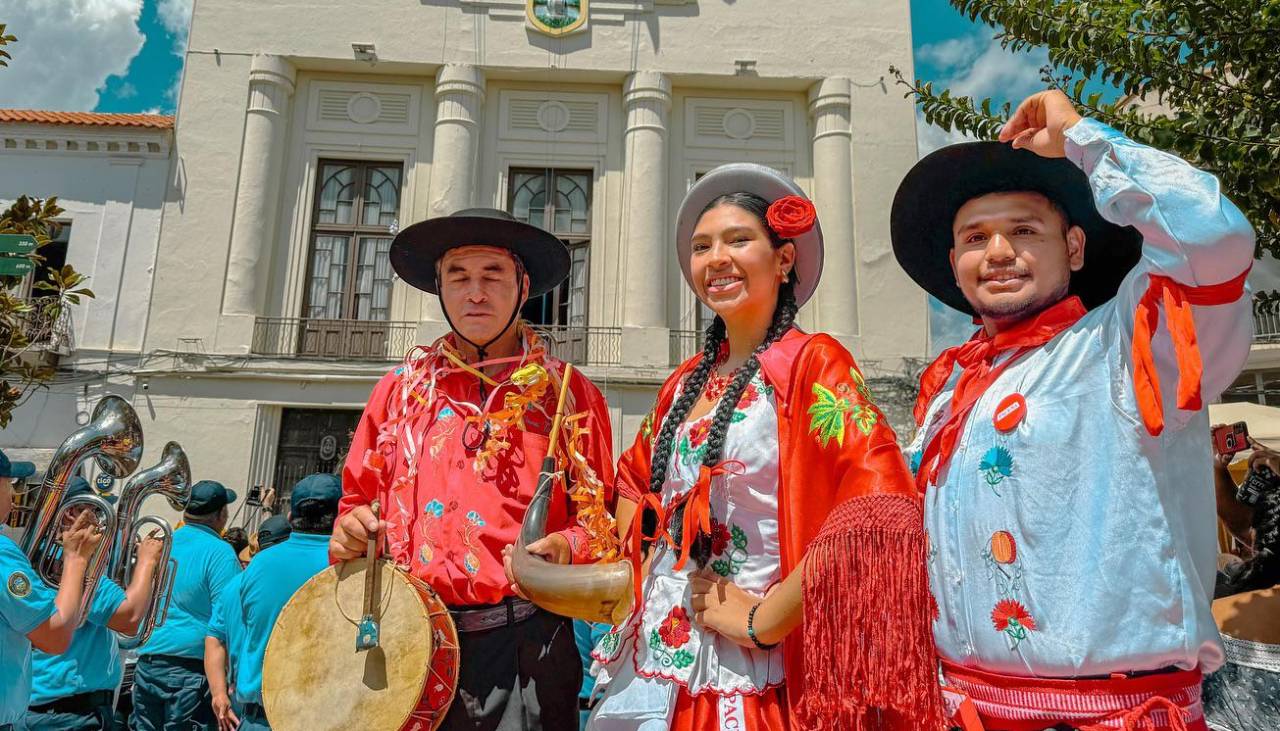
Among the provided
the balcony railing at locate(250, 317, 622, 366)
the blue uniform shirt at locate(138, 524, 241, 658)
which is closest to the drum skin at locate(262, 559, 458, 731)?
the blue uniform shirt at locate(138, 524, 241, 658)

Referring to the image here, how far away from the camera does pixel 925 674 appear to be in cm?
162

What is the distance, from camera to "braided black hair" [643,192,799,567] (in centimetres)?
204

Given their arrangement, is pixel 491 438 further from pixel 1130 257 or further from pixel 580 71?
pixel 580 71

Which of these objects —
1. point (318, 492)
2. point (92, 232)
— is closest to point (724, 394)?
point (318, 492)

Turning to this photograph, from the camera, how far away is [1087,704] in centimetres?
155

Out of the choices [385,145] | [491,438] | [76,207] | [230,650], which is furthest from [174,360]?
[491,438]

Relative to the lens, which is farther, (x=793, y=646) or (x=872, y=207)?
(x=872, y=207)

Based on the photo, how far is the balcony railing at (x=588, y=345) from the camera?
13.7 meters

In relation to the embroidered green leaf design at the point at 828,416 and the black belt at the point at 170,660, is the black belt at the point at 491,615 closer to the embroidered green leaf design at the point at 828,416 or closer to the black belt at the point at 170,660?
the embroidered green leaf design at the point at 828,416

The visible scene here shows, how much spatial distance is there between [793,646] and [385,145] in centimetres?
1427

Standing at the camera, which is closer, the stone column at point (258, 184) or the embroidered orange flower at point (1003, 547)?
the embroidered orange flower at point (1003, 547)

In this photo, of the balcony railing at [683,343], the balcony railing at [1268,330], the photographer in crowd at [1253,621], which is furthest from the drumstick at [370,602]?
the balcony railing at [1268,330]

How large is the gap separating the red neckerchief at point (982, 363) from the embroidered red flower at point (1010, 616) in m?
0.35

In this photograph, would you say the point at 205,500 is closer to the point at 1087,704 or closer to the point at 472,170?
the point at 1087,704
